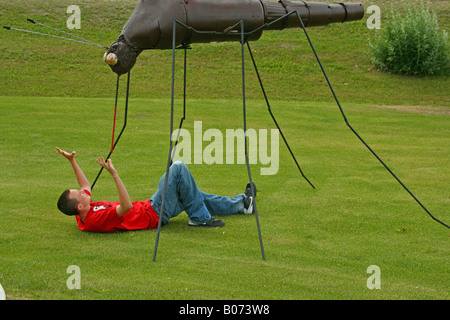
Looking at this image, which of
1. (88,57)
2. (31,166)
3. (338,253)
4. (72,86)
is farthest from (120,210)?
(88,57)

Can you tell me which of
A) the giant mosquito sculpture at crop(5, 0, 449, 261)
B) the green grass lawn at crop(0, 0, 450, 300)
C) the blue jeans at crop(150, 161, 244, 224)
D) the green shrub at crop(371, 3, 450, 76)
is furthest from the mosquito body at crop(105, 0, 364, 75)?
the green shrub at crop(371, 3, 450, 76)

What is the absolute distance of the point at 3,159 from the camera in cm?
992

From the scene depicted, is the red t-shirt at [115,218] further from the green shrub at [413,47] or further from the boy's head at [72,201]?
the green shrub at [413,47]

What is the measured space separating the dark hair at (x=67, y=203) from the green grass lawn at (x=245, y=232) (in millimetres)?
300

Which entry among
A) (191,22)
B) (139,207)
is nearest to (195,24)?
(191,22)

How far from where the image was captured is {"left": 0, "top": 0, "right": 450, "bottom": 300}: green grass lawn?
4.56 m

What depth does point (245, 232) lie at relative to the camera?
19.5 ft

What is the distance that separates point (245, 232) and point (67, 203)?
1813 millimetres

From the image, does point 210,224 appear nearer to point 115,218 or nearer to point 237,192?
point 115,218

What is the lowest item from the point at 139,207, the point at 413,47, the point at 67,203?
the point at 139,207

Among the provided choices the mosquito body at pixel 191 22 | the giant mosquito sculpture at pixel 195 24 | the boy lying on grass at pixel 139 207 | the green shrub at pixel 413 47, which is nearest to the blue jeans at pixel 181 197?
the boy lying on grass at pixel 139 207

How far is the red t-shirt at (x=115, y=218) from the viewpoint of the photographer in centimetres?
572

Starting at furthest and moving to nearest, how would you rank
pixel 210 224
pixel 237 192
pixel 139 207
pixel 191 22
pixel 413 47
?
pixel 413 47
pixel 237 192
pixel 210 224
pixel 139 207
pixel 191 22

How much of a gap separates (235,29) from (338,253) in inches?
100
